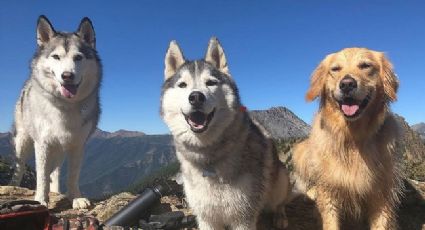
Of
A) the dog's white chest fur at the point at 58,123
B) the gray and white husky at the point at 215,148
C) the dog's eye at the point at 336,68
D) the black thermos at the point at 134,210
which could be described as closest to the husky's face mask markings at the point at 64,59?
the dog's white chest fur at the point at 58,123

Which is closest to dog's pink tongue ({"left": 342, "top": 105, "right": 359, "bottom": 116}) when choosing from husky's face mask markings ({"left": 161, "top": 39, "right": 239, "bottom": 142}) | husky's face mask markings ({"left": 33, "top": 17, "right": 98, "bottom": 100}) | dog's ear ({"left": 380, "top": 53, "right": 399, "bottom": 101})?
dog's ear ({"left": 380, "top": 53, "right": 399, "bottom": 101})

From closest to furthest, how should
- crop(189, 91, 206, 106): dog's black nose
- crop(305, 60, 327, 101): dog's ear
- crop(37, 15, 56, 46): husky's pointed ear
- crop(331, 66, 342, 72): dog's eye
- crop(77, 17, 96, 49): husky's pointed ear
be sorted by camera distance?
crop(189, 91, 206, 106): dog's black nose
crop(331, 66, 342, 72): dog's eye
crop(305, 60, 327, 101): dog's ear
crop(37, 15, 56, 46): husky's pointed ear
crop(77, 17, 96, 49): husky's pointed ear

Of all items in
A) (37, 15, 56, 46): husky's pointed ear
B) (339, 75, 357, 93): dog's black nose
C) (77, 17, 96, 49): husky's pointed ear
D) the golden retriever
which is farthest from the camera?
(77, 17, 96, 49): husky's pointed ear

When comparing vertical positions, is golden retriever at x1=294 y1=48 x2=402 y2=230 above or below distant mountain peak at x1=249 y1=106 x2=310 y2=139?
below

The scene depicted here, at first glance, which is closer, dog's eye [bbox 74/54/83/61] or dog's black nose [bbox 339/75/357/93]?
dog's black nose [bbox 339/75/357/93]

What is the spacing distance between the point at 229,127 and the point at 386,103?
241cm

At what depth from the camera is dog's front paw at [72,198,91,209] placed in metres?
8.29

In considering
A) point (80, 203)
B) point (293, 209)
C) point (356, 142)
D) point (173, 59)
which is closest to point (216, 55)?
point (173, 59)

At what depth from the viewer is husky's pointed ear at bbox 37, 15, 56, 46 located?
795 centimetres

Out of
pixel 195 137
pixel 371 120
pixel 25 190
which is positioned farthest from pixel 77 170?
pixel 371 120

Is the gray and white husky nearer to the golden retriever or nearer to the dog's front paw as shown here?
the golden retriever

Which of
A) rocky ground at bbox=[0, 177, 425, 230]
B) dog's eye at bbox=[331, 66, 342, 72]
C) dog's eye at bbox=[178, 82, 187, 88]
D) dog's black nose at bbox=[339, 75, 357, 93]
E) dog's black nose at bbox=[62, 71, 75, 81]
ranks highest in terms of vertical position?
dog's black nose at bbox=[62, 71, 75, 81]

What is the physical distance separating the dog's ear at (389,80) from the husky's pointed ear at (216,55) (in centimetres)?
233

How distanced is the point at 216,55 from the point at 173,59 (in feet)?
2.20
